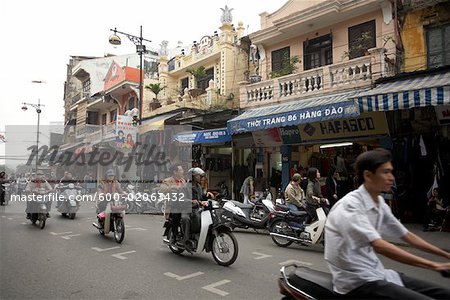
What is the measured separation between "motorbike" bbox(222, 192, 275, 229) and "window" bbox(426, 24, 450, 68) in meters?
6.59

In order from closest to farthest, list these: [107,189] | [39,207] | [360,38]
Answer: [107,189]
[39,207]
[360,38]

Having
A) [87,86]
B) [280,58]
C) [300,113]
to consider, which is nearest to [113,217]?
[300,113]

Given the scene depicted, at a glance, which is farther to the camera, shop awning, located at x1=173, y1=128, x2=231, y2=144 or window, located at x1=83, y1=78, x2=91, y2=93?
window, located at x1=83, y1=78, x2=91, y2=93

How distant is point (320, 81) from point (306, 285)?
33.8 ft

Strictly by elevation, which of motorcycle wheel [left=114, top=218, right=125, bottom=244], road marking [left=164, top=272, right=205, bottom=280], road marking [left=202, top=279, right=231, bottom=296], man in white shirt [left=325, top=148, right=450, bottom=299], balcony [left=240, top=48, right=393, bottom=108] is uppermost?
balcony [left=240, top=48, right=393, bottom=108]

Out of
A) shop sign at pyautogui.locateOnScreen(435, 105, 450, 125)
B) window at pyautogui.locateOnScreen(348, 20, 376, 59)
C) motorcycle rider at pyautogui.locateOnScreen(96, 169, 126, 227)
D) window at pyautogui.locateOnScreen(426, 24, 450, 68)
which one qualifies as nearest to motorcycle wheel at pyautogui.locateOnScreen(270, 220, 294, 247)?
motorcycle rider at pyautogui.locateOnScreen(96, 169, 126, 227)

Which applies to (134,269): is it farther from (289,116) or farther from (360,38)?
(360,38)

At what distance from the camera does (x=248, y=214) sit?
995cm

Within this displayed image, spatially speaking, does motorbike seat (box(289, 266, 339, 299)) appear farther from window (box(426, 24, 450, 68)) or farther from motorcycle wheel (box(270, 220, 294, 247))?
window (box(426, 24, 450, 68))

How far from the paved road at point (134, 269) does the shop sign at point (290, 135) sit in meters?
5.17

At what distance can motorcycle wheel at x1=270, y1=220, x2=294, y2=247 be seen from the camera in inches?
307

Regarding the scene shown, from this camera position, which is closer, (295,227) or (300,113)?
(295,227)

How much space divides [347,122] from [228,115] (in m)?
5.04

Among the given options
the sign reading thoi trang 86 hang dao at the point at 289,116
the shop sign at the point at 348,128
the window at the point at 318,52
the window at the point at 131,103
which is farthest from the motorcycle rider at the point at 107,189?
the window at the point at 131,103
